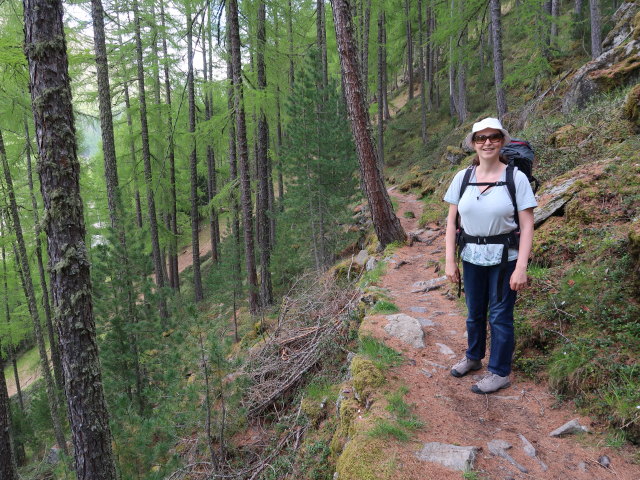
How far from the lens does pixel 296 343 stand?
5199mm

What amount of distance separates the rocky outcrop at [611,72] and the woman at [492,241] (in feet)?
24.3

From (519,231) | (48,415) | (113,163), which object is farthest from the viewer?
(48,415)

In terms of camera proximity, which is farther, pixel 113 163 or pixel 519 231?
pixel 113 163

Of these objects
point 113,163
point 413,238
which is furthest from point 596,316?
point 113,163

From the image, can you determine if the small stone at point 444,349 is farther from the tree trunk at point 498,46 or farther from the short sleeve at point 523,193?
the tree trunk at point 498,46

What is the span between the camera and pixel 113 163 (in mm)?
9461

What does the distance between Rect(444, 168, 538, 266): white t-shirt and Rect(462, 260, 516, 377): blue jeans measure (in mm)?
122

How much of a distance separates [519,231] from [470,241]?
37 centimetres

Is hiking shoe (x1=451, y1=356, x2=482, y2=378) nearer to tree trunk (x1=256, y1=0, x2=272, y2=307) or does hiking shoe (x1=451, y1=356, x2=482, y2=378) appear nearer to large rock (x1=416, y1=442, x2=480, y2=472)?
large rock (x1=416, y1=442, x2=480, y2=472)

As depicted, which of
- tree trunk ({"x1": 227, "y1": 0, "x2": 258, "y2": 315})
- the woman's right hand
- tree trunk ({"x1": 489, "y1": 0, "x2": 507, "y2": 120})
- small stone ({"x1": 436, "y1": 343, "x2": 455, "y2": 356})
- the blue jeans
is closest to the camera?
the blue jeans

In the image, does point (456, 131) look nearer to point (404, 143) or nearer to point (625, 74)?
point (404, 143)

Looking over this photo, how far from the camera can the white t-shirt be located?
2.73 meters

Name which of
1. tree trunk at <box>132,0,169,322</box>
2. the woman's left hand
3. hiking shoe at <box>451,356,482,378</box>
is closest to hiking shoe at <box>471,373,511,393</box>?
hiking shoe at <box>451,356,482,378</box>

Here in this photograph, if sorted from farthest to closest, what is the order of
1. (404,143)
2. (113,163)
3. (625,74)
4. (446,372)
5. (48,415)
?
(404,143), (48,415), (113,163), (625,74), (446,372)
